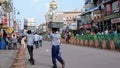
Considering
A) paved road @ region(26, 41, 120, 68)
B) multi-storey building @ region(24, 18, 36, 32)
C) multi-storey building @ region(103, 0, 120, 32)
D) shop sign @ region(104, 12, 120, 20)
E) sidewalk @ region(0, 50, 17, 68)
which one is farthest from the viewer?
shop sign @ region(104, 12, 120, 20)

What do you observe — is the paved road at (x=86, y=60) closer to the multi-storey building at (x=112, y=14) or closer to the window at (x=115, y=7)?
the multi-storey building at (x=112, y=14)

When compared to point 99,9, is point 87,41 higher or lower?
lower

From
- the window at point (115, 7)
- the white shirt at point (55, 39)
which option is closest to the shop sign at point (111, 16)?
the window at point (115, 7)

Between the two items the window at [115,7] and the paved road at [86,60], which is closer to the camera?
the paved road at [86,60]

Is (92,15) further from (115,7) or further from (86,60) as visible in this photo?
(86,60)

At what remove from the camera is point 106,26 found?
59.1 metres

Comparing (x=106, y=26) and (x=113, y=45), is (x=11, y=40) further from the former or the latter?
(x=106, y=26)

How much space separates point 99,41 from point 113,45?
5.14 m

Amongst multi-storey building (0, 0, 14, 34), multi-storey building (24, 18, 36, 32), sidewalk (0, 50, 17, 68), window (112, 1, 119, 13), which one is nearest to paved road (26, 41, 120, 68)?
sidewalk (0, 50, 17, 68)

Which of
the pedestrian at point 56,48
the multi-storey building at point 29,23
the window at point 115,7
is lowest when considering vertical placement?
the pedestrian at point 56,48

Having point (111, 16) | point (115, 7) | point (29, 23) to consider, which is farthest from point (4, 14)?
point (115, 7)

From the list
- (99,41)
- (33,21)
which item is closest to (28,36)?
(99,41)

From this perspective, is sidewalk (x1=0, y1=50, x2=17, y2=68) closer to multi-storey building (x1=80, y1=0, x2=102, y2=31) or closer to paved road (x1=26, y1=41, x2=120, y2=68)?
paved road (x1=26, y1=41, x2=120, y2=68)

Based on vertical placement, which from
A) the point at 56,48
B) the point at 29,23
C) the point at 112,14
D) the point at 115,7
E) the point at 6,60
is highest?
the point at 115,7
